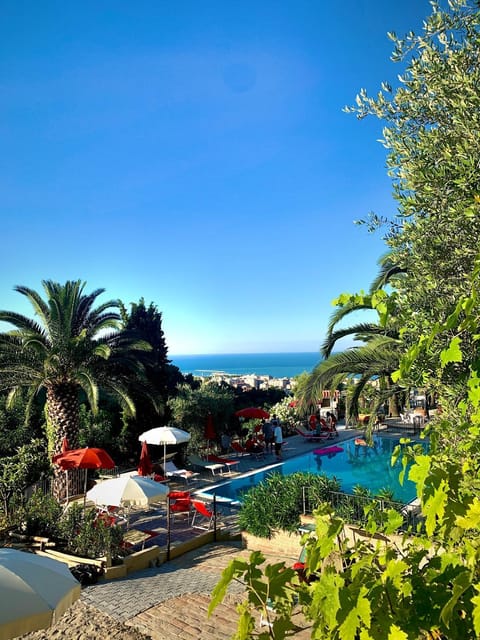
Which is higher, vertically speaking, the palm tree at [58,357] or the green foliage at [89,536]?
the palm tree at [58,357]

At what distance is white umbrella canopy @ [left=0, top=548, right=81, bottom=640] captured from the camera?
14.3ft

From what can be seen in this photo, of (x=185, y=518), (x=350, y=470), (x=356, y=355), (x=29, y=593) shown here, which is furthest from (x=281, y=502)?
(x=350, y=470)

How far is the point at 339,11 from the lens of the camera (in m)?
8.71

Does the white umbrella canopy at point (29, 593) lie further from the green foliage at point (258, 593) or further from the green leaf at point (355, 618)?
the green leaf at point (355, 618)

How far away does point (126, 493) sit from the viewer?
9.51 m

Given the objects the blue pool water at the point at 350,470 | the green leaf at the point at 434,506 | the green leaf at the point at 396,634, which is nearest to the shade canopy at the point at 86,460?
the blue pool water at the point at 350,470

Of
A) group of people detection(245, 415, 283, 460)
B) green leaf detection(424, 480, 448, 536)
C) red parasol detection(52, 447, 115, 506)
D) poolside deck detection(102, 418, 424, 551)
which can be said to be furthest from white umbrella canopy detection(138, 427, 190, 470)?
green leaf detection(424, 480, 448, 536)

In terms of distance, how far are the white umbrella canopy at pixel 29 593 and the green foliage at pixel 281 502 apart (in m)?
5.02

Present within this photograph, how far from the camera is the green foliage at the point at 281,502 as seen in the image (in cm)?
930

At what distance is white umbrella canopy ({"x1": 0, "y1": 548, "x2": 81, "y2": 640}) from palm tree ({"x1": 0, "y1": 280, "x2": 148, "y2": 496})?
27.3ft

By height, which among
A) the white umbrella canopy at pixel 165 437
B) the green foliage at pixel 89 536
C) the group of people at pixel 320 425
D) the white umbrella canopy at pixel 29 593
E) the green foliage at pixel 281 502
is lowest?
the group of people at pixel 320 425

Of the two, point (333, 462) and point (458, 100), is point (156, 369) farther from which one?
point (458, 100)

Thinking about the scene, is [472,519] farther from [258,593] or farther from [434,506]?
[258,593]

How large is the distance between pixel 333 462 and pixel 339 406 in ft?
33.1
